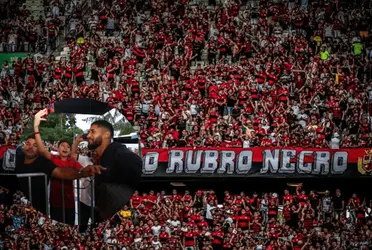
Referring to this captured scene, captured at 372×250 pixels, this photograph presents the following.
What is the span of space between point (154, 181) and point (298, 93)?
642 centimetres

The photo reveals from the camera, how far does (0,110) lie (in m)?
38.8

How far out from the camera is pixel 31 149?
2789 cm

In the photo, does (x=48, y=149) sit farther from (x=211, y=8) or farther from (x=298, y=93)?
(x=211, y=8)

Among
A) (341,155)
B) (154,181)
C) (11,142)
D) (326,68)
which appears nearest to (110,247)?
(154,181)

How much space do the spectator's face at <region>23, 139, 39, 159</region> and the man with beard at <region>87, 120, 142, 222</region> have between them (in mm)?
1538

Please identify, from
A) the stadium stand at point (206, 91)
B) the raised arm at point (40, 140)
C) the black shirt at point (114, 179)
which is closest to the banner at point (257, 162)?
the stadium stand at point (206, 91)

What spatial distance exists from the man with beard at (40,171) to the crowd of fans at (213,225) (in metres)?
5.86

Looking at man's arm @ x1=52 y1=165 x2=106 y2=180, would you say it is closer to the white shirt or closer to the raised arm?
the raised arm

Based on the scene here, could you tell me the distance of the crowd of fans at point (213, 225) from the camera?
108ft

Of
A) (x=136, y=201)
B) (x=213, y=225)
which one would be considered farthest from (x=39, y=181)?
(x=213, y=225)

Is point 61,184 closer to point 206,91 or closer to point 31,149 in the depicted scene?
point 31,149

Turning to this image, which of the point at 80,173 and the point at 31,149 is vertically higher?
the point at 31,149

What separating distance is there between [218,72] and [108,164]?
40.2ft

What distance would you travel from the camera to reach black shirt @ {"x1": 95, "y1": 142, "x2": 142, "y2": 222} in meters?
27.4
